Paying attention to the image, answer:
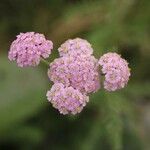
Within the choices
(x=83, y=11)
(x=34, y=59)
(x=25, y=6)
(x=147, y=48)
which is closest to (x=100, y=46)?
A: (x=83, y=11)

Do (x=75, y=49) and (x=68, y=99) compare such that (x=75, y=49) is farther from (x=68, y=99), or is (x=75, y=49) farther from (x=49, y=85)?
(x=49, y=85)

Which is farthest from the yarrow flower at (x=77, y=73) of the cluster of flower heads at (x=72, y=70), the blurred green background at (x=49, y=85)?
the blurred green background at (x=49, y=85)

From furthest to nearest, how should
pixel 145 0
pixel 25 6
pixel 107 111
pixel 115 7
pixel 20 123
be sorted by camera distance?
pixel 25 6 < pixel 145 0 < pixel 20 123 < pixel 115 7 < pixel 107 111

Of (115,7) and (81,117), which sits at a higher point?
(115,7)

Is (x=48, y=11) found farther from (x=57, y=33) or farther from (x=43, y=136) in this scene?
(x=43, y=136)

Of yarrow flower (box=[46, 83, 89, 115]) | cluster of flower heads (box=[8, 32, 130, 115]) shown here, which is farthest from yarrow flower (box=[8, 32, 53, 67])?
yarrow flower (box=[46, 83, 89, 115])

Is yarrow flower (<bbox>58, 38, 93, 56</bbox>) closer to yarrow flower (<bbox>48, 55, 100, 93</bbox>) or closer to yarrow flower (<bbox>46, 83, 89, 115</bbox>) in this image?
yarrow flower (<bbox>48, 55, 100, 93</bbox>)
